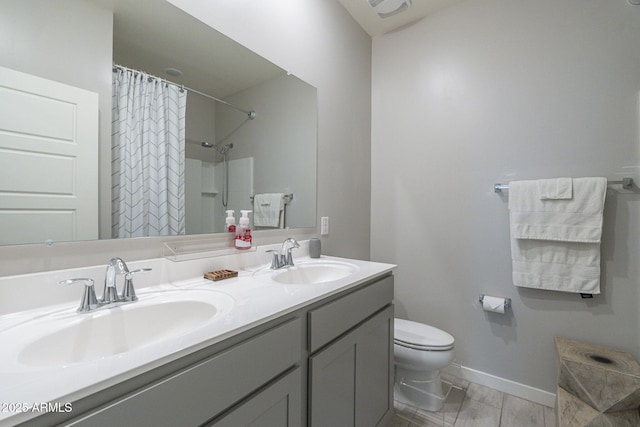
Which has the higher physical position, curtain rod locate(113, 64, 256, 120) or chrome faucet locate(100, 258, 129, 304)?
curtain rod locate(113, 64, 256, 120)

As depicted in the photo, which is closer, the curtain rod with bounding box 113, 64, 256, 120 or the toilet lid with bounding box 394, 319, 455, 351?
the curtain rod with bounding box 113, 64, 256, 120

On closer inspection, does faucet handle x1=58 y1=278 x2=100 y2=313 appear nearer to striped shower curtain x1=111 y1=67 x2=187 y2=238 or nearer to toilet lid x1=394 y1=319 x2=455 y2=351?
striped shower curtain x1=111 y1=67 x2=187 y2=238

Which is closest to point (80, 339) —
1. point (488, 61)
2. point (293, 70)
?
point (293, 70)

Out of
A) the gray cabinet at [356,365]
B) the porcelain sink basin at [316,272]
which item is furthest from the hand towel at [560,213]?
the porcelain sink basin at [316,272]

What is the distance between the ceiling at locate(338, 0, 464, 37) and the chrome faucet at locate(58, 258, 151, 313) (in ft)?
6.81

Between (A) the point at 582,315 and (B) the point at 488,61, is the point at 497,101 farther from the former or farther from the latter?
(A) the point at 582,315

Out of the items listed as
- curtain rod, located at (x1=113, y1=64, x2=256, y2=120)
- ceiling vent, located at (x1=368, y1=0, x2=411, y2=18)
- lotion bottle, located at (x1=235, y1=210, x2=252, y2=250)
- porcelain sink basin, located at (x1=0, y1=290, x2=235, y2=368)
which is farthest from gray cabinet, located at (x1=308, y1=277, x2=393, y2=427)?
ceiling vent, located at (x1=368, y1=0, x2=411, y2=18)

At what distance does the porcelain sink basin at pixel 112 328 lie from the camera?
611 millimetres

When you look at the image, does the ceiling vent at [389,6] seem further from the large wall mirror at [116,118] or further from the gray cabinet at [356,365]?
the gray cabinet at [356,365]

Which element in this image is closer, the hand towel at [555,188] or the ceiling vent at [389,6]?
the hand towel at [555,188]

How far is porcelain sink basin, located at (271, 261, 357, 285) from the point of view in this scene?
52.9 inches

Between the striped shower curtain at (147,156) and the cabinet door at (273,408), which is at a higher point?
the striped shower curtain at (147,156)

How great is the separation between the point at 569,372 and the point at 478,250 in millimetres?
728

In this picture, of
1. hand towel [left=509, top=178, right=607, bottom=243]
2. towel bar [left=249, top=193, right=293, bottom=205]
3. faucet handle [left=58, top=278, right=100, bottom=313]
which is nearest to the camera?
faucet handle [left=58, top=278, right=100, bottom=313]
